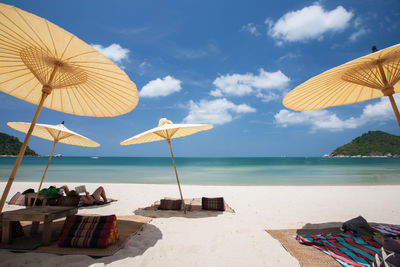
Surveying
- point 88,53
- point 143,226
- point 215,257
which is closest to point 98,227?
point 143,226

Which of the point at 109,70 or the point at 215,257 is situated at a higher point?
the point at 109,70

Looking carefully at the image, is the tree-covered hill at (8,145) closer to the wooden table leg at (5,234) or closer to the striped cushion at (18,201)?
the striped cushion at (18,201)

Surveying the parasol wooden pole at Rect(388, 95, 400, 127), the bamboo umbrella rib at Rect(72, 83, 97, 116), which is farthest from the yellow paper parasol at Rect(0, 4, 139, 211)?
the parasol wooden pole at Rect(388, 95, 400, 127)

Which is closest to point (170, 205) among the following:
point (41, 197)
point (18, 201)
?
point (41, 197)

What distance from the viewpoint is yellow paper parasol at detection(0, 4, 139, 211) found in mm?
2168

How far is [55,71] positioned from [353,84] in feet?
20.2

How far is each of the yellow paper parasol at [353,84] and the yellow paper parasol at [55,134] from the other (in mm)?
6211

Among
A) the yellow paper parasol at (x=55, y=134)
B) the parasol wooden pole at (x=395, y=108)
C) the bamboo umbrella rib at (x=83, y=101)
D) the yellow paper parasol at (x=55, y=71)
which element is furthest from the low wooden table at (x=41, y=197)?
the parasol wooden pole at (x=395, y=108)

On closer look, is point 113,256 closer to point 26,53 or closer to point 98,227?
point 98,227

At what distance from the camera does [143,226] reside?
4.08 metres

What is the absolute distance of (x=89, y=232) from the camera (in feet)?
9.82

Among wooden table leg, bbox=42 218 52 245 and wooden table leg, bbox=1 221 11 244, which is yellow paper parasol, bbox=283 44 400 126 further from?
wooden table leg, bbox=1 221 11 244

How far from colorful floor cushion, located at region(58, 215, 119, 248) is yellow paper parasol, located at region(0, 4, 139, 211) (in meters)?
1.07

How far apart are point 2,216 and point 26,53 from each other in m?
2.53
